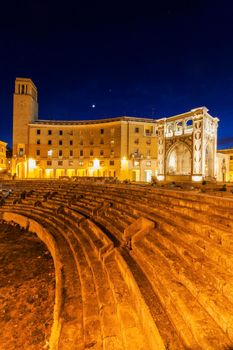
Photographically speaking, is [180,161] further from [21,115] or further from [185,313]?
[21,115]

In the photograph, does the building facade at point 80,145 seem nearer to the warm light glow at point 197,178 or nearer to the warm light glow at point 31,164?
the warm light glow at point 31,164

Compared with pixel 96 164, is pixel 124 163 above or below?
above

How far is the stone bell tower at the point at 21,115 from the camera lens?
44.4 metres

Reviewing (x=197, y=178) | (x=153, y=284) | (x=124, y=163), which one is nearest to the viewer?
(x=153, y=284)

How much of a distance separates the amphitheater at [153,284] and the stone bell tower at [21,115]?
4258cm

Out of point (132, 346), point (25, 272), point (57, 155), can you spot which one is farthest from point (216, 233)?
point (57, 155)

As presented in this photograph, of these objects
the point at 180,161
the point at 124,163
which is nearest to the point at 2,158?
the point at 124,163

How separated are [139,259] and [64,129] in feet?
146

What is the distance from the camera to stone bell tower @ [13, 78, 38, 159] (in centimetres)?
4444

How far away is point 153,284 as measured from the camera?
13.3ft

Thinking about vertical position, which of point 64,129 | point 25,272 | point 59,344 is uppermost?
point 64,129

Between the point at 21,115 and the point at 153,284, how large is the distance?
4959 cm

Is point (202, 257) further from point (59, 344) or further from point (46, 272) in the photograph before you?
point (46, 272)

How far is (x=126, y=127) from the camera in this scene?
143ft
